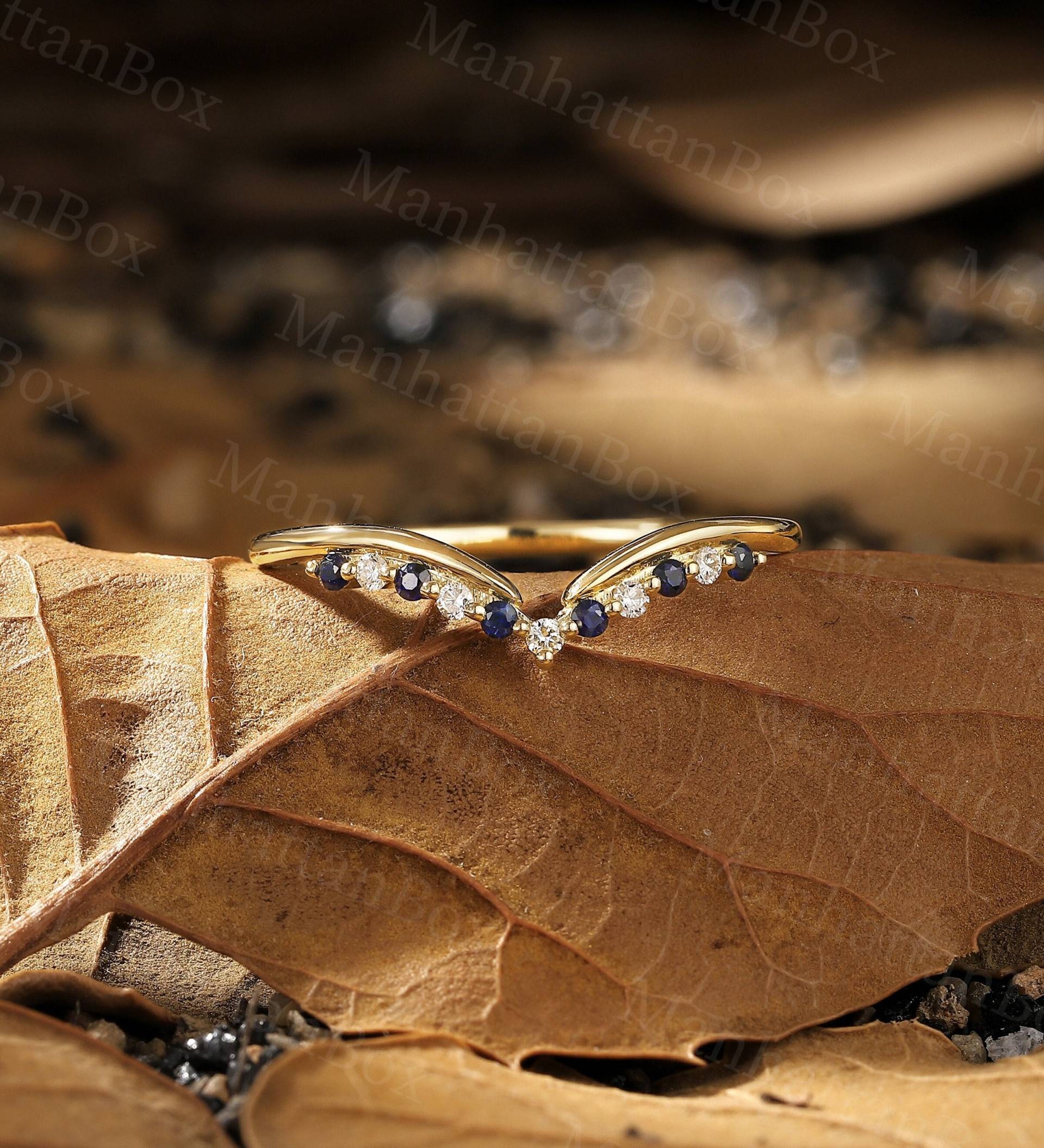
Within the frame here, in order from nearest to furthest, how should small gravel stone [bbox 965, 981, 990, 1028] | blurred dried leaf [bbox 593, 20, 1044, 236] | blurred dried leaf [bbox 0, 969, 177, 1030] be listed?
blurred dried leaf [bbox 0, 969, 177, 1030]
small gravel stone [bbox 965, 981, 990, 1028]
blurred dried leaf [bbox 593, 20, 1044, 236]

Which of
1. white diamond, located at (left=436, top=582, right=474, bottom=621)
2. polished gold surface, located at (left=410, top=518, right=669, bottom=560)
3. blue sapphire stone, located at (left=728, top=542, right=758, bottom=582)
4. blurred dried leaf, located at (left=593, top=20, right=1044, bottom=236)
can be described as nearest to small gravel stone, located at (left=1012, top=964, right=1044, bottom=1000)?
blue sapphire stone, located at (left=728, top=542, right=758, bottom=582)

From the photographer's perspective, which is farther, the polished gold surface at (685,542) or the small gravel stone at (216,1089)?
the polished gold surface at (685,542)

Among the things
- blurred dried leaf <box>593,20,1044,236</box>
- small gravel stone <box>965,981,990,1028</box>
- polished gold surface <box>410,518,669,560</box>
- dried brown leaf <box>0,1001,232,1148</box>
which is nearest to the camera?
dried brown leaf <box>0,1001,232,1148</box>

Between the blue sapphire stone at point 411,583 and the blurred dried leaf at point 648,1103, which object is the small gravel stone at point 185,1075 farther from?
the blue sapphire stone at point 411,583

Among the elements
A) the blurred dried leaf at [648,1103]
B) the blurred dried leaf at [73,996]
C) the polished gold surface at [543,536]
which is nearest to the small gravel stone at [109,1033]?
the blurred dried leaf at [73,996]

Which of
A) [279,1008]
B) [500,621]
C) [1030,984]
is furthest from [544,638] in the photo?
[1030,984]

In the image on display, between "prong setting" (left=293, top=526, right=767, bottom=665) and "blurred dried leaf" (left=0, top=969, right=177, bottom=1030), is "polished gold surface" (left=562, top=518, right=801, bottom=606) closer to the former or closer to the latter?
"prong setting" (left=293, top=526, right=767, bottom=665)
